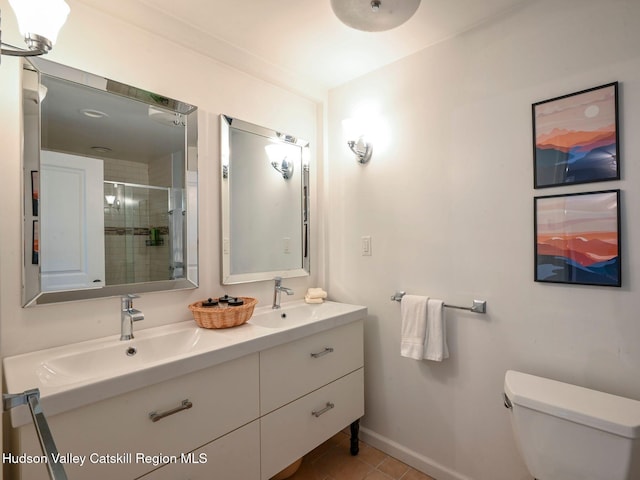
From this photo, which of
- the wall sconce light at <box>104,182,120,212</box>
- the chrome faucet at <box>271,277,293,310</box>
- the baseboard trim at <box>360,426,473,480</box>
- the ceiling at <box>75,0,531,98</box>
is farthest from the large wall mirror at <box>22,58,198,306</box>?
the baseboard trim at <box>360,426,473,480</box>

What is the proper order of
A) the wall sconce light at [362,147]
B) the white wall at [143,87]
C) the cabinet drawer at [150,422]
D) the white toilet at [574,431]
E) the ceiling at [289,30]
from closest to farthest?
1. the cabinet drawer at [150,422]
2. the white toilet at [574,431]
3. the white wall at [143,87]
4. the ceiling at [289,30]
5. the wall sconce light at [362,147]

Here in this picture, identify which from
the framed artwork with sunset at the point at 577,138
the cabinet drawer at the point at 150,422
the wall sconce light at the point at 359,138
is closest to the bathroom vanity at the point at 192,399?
the cabinet drawer at the point at 150,422

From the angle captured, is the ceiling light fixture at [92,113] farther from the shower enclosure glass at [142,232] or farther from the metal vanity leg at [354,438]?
the metal vanity leg at [354,438]

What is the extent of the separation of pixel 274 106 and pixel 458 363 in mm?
1802

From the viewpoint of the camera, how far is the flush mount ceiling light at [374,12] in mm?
1387

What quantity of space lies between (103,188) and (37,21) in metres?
0.62

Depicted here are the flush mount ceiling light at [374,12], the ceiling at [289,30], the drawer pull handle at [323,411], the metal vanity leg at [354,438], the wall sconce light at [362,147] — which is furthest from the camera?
the wall sconce light at [362,147]

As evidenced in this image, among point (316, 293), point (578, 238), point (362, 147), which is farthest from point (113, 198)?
point (578, 238)

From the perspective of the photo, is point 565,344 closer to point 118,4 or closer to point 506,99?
point 506,99

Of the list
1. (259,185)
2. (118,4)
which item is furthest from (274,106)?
(118,4)

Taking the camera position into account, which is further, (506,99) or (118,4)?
(506,99)

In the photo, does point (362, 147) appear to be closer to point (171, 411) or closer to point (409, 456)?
point (171, 411)

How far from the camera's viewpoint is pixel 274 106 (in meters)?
2.13

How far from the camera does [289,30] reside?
1.70 m
